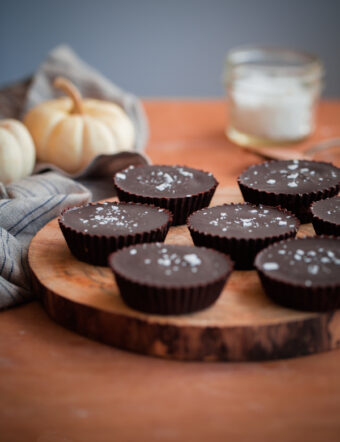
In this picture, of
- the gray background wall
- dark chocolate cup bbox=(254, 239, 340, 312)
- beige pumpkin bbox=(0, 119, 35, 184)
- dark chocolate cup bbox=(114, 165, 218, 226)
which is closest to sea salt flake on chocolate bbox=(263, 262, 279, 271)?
dark chocolate cup bbox=(254, 239, 340, 312)

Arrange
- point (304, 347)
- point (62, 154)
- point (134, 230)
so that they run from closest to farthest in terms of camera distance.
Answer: point (304, 347)
point (134, 230)
point (62, 154)

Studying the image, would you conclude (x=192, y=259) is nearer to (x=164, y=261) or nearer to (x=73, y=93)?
(x=164, y=261)

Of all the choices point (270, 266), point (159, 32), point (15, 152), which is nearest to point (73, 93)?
point (15, 152)

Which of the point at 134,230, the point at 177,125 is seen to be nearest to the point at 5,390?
the point at 134,230

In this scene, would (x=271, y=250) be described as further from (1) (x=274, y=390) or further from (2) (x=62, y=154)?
(2) (x=62, y=154)

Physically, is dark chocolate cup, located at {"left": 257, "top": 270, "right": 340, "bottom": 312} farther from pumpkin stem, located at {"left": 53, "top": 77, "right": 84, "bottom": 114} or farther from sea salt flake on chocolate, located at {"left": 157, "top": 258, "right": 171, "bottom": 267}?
pumpkin stem, located at {"left": 53, "top": 77, "right": 84, "bottom": 114}
